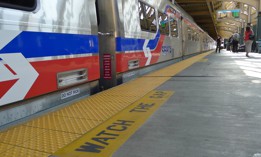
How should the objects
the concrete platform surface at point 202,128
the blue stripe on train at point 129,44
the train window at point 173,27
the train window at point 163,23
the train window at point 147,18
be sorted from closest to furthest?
the concrete platform surface at point 202,128, the blue stripe on train at point 129,44, the train window at point 147,18, the train window at point 163,23, the train window at point 173,27

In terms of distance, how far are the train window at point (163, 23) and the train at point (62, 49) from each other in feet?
6.65

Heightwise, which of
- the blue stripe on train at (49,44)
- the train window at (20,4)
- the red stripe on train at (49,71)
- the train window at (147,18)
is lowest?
the red stripe on train at (49,71)

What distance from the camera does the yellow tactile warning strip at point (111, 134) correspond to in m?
1.92

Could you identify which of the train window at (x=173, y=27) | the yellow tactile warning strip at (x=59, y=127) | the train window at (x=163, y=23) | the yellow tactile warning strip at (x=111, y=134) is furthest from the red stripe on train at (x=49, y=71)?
the train window at (x=173, y=27)

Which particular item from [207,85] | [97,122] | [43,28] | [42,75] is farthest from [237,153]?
[207,85]

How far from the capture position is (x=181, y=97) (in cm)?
371

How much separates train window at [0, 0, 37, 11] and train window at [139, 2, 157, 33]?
3.27m

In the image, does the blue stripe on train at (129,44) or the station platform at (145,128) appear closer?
the station platform at (145,128)

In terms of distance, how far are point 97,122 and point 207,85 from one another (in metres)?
2.64

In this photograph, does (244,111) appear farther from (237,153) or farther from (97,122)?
(97,122)

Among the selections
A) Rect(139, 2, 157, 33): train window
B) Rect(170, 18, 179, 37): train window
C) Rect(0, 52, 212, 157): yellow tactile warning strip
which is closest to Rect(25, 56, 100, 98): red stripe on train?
Rect(0, 52, 212, 157): yellow tactile warning strip

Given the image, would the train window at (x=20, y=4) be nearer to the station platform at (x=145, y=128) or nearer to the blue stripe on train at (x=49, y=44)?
the blue stripe on train at (x=49, y=44)

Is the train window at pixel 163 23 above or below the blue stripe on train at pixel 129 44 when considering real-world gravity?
above

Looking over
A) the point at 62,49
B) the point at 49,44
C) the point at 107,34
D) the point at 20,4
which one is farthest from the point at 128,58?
the point at 20,4
